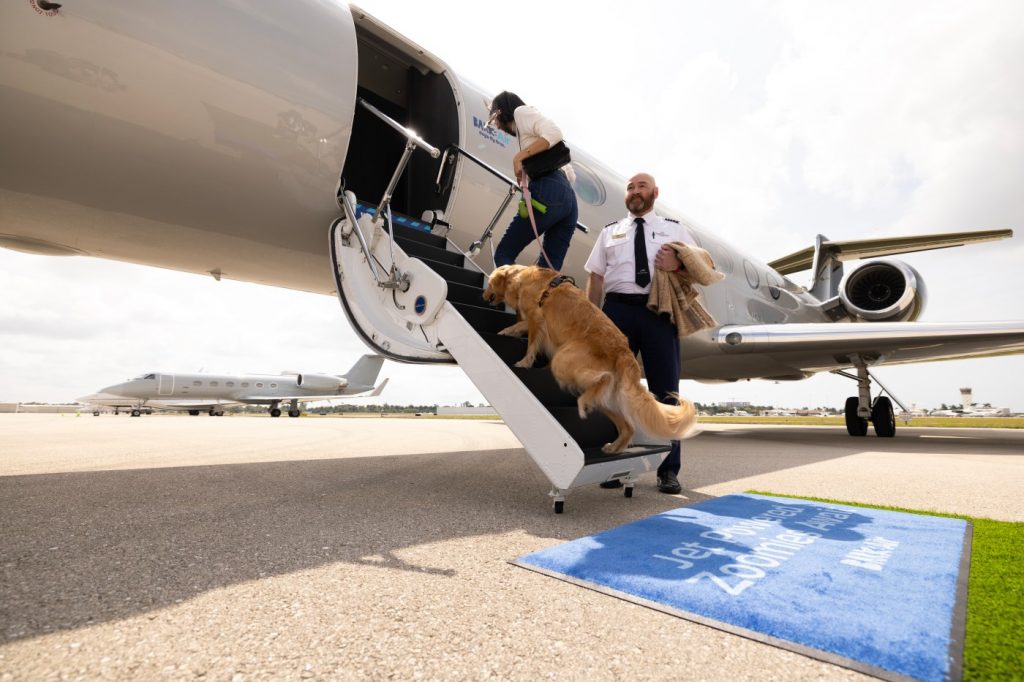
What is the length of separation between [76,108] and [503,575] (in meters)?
3.28

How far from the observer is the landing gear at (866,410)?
9.53m

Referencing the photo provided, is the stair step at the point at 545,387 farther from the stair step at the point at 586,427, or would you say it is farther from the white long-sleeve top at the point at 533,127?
the white long-sleeve top at the point at 533,127

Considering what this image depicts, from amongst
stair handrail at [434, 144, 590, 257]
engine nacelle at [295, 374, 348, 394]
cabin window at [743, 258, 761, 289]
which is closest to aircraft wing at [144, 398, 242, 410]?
engine nacelle at [295, 374, 348, 394]

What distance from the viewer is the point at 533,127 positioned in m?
3.27

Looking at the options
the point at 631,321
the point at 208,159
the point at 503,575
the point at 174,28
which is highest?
the point at 174,28

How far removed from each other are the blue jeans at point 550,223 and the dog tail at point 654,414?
1397mm

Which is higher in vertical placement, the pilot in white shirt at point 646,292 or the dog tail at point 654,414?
the pilot in white shirt at point 646,292

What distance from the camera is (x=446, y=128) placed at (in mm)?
4938

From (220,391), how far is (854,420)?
32756mm

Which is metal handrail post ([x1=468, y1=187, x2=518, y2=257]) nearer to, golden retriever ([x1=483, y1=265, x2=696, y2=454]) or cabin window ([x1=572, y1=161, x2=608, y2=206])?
cabin window ([x1=572, y1=161, x2=608, y2=206])

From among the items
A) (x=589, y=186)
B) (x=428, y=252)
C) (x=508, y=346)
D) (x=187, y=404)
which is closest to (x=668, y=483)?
(x=508, y=346)

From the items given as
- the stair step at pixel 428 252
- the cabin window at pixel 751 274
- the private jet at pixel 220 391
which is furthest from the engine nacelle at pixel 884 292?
the private jet at pixel 220 391

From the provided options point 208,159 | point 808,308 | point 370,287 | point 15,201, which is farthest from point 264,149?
point 808,308

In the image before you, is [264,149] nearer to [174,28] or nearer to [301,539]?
[174,28]
